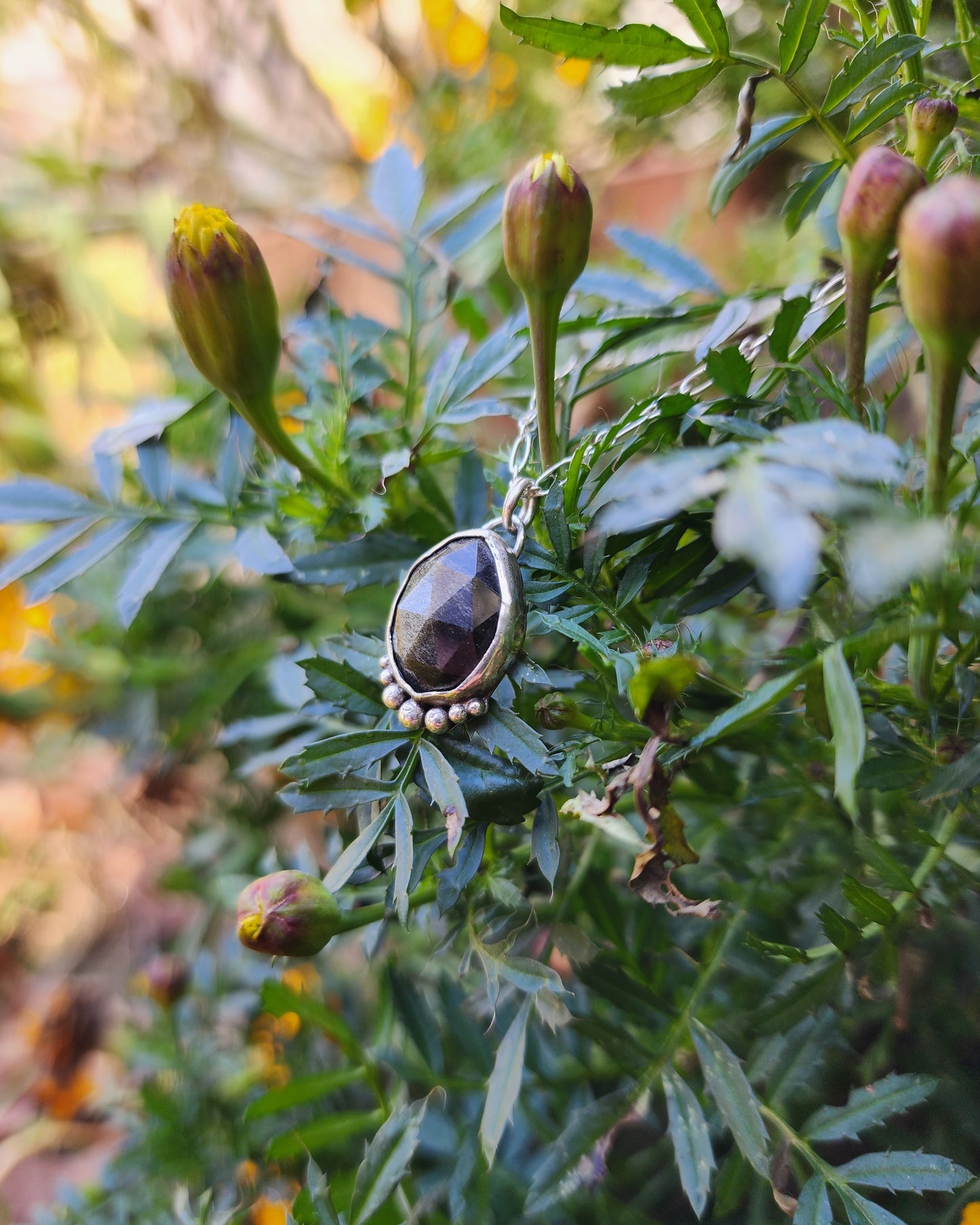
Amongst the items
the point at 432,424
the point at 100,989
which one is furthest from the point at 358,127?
the point at 100,989

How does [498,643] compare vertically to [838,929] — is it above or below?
above

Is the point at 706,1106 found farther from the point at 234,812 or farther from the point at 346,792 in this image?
the point at 234,812

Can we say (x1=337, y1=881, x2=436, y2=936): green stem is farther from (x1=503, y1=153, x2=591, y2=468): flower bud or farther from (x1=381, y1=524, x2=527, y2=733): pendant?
(x1=503, y1=153, x2=591, y2=468): flower bud

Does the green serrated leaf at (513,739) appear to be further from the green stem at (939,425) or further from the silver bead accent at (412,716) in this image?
the green stem at (939,425)

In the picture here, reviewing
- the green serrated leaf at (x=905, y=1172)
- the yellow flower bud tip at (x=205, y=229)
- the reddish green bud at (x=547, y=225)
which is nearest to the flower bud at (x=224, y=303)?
the yellow flower bud tip at (x=205, y=229)

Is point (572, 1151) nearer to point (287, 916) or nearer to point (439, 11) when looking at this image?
point (287, 916)

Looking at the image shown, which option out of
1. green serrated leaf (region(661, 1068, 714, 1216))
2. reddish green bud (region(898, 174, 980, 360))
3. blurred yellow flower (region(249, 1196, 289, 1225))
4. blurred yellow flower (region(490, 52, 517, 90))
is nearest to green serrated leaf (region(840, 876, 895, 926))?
green serrated leaf (region(661, 1068, 714, 1216))

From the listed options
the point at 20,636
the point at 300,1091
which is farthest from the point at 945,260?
the point at 20,636
